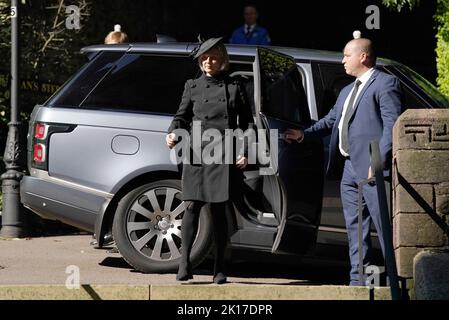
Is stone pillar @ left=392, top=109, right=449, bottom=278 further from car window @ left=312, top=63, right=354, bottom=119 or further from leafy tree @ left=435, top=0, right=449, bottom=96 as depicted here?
leafy tree @ left=435, top=0, right=449, bottom=96

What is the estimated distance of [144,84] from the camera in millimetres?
9852

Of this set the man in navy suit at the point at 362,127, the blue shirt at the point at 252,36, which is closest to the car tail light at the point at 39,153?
the man in navy suit at the point at 362,127

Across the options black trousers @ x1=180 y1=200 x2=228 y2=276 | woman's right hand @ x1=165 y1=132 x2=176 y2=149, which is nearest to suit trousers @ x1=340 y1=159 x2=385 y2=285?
black trousers @ x1=180 y1=200 x2=228 y2=276

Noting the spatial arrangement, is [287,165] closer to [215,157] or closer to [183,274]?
[215,157]

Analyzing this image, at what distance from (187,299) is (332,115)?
7.06 feet

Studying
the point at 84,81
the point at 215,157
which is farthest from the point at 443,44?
the point at 215,157

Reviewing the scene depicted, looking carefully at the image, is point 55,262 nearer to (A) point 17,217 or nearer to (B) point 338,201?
(A) point 17,217

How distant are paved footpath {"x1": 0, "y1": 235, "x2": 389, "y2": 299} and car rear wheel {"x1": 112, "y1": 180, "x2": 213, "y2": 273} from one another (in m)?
0.14

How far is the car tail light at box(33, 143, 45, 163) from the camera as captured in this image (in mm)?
9750

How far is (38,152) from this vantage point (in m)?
9.80

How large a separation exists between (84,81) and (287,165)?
2.01 meters

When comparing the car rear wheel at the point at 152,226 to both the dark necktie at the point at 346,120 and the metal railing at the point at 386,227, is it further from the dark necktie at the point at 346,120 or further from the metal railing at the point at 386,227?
the metal railing at the point at 386,227

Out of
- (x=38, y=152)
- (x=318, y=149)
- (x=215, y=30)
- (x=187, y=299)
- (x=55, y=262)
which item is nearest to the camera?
(x=187, y=299)

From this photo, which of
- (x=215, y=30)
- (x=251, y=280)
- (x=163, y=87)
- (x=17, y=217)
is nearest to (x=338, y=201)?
(x=251, y=280)
